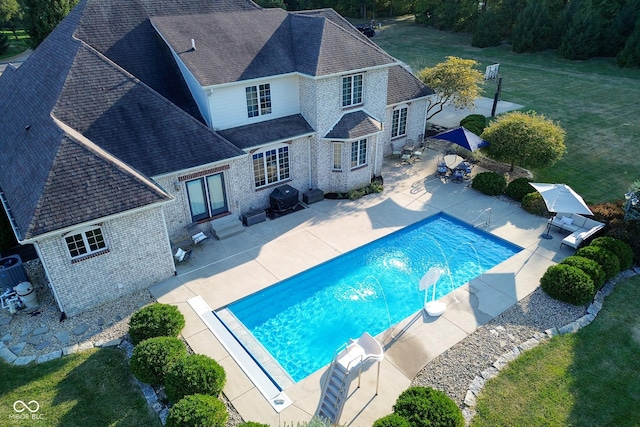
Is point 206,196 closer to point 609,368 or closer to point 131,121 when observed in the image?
point 131,121

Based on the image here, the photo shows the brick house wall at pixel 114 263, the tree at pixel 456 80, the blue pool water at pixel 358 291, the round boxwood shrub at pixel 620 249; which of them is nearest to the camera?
the brick house wall at pixel 114 263

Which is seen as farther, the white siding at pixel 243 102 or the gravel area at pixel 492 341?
the white siding at pixel 243 102

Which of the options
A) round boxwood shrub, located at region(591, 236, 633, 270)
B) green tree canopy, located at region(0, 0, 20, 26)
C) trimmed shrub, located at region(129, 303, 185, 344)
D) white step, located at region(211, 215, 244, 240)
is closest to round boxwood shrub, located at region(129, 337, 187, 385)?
trimmed shrub, located at region(129, 303, 185, 344)

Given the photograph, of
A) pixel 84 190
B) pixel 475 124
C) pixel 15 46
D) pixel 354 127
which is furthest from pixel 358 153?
pixel 15 46

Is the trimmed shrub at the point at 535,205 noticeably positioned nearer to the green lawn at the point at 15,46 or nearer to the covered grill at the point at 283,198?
the covered grill at the point at 283,198

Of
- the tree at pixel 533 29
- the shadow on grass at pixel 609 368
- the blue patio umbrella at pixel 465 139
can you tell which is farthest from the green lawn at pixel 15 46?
the shadow on grass at pixel 609 368

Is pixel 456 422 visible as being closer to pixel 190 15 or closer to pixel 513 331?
pixel 513 331
